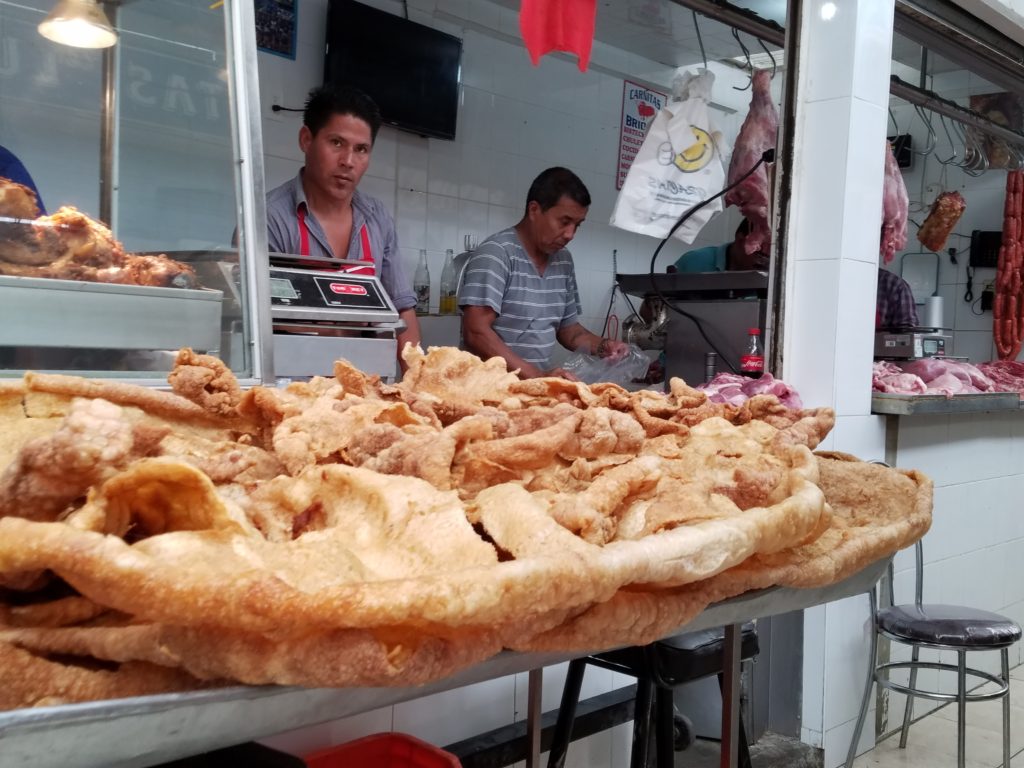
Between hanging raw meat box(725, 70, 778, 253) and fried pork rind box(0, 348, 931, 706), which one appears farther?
hanging raw meat box(725, 70, 778, 253)

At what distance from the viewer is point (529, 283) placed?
14.4 feet

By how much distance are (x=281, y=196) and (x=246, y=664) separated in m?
3.13

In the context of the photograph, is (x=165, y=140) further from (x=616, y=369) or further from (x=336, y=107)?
(x=616, y=369)

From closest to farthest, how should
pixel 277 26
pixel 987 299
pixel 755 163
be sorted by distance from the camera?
pixel 755 163 → pixel 277 26 → pixel 987 299

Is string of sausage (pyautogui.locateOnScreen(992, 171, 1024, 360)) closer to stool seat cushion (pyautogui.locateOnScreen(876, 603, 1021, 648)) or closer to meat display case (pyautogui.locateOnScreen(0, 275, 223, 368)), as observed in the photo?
stool seat cushion (pyautogui.locateOnScreen(876, 603, 1021, 648))

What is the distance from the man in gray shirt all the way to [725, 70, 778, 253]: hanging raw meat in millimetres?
1626

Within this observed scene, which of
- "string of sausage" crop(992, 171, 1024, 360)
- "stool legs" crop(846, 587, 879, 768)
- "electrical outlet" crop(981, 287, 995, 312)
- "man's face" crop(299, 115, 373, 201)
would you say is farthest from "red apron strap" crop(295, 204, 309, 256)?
"electrical outlet" crop(981, 287, 995, 312)

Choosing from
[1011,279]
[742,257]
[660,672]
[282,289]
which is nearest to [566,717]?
[660,672]

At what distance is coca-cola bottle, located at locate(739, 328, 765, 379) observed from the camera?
11.1 ft

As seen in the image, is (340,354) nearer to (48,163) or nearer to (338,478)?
(48,163)

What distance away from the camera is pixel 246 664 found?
72 centimetres

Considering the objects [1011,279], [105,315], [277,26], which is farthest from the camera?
[1011,279]

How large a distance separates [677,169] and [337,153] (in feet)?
4.50

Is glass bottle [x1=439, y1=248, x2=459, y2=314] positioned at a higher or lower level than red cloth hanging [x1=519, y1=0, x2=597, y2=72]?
lower
